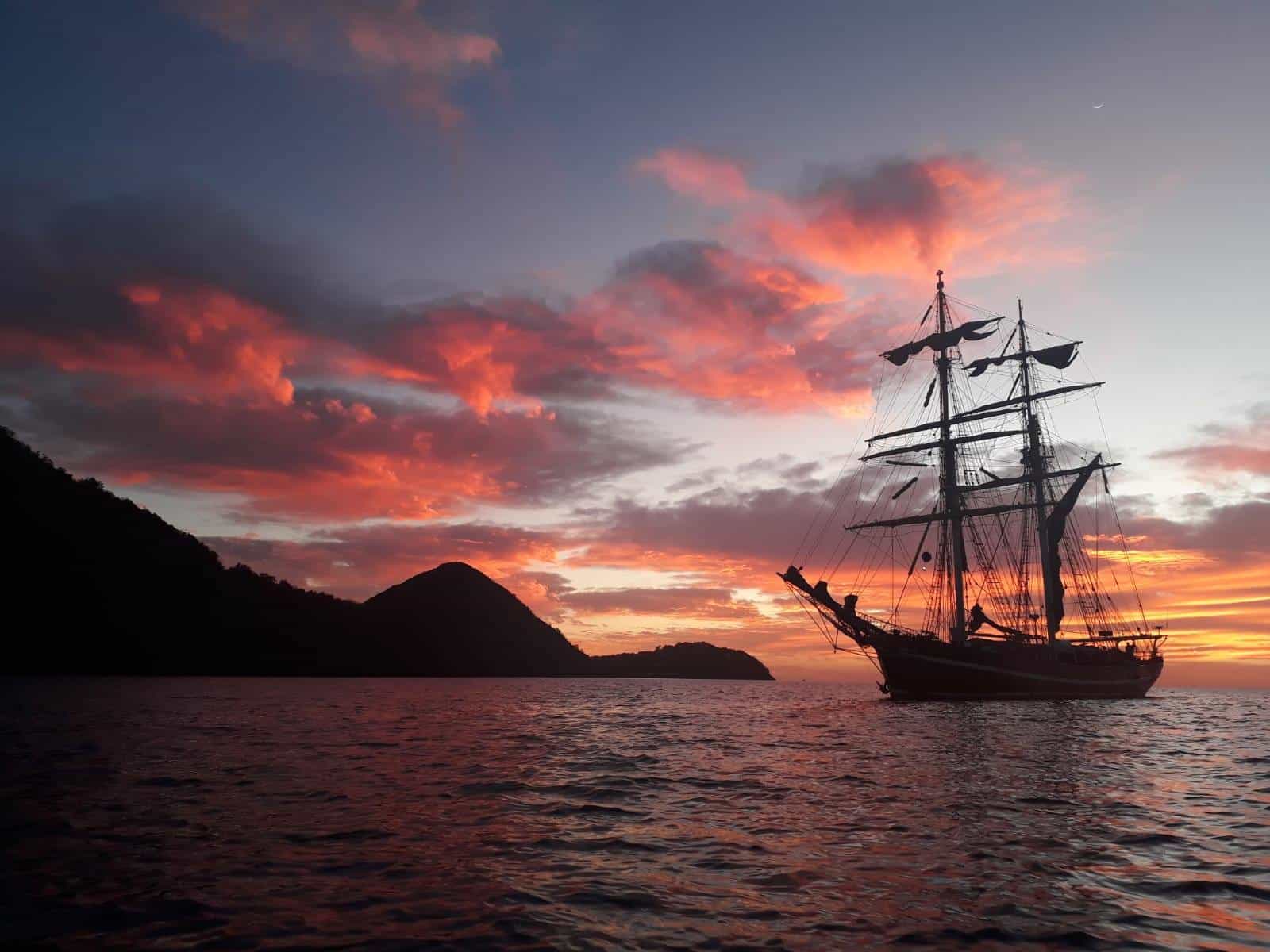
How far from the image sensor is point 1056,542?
8456 centimetres

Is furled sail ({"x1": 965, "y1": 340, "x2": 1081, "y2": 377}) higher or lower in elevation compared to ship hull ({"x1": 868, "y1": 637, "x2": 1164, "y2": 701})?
higher

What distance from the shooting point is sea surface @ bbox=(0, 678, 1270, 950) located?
962 cm

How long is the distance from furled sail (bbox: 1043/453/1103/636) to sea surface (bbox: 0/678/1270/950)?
5568cm

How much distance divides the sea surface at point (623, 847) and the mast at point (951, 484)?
48.3m

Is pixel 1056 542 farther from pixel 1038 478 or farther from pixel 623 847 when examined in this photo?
pixel 623 847

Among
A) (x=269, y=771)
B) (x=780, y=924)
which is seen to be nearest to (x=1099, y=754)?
(x=780, y=924)

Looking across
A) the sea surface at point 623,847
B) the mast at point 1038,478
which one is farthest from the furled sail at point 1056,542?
the sea surface at point 623,847

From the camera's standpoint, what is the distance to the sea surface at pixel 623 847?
9617mm

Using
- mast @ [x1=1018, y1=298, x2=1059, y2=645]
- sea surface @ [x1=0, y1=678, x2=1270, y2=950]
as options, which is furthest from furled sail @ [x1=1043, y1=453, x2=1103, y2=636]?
sea surface @ [x1=0, y1=678, x2=1270, y2=950]

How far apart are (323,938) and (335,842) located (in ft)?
18.0

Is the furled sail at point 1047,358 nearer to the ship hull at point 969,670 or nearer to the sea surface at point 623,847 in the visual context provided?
the ship hull at point 969,670

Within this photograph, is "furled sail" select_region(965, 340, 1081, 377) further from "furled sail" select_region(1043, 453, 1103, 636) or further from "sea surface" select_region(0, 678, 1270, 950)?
"sea surface" select_region(0, 678, 1270, 950)

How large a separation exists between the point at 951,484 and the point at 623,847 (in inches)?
3073

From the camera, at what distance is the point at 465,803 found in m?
18.5
